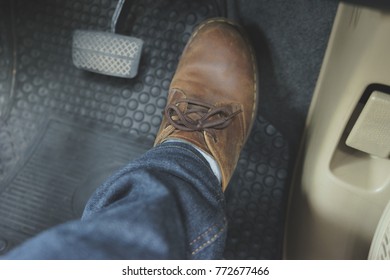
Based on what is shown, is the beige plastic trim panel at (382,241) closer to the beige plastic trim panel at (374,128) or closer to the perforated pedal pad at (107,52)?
the beige plastic trim panel at (374,128)

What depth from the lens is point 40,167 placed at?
0.82m

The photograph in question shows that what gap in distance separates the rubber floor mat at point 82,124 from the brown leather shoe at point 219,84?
2.4 inches

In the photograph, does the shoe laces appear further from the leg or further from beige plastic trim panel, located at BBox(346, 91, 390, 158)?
beige plastic trim panel, located at BBox(346, 91, 390, 158)

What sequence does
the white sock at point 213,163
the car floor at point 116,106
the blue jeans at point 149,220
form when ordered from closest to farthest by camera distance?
the blue jeans at point 149,220, the white sock at point 213,163, the car floor at point 116,106

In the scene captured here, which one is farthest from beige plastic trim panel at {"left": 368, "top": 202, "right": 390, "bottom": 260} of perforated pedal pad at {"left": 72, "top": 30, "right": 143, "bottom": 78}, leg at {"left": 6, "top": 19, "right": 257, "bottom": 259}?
perforated pedal pad at {"left": 72, "top": 30, "right": 143, "bottom": 78}

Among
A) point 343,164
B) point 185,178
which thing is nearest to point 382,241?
point 343,164

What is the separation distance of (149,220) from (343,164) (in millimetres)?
324

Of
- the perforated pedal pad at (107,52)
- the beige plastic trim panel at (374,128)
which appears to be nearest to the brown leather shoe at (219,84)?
the perforated pedal pad at (107,52)

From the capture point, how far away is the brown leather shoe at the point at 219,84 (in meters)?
0.66

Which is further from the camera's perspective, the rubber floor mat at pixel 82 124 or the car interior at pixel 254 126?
the rubber floor mat at pixel 82 124

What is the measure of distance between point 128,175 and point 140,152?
36cm

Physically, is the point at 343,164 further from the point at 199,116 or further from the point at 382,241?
the point at 199,116
